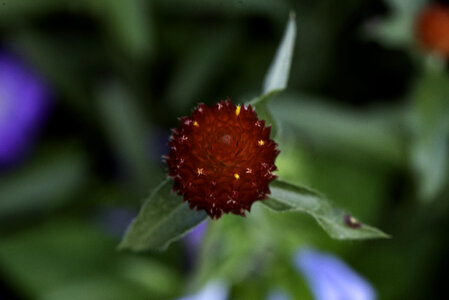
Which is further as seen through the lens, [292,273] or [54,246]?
[54,246]

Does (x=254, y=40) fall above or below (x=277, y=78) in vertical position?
above

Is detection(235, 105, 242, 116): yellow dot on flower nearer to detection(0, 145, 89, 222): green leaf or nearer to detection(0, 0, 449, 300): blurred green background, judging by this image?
detection(0, 0, 449, 300): blurred green background

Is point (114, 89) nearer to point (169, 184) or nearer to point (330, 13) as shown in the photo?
point (330, 13)

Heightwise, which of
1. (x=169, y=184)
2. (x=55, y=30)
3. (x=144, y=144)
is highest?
(x=55, y=30)

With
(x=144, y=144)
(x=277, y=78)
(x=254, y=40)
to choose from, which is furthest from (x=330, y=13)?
(x=277, y=78)

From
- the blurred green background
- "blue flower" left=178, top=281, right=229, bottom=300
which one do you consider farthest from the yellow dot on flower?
the blurred green background

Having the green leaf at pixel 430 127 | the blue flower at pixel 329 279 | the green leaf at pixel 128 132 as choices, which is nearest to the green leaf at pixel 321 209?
the blue flower at pixel 329 279

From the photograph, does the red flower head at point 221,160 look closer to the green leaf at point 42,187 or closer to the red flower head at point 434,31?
the red flower head at point 434,31
